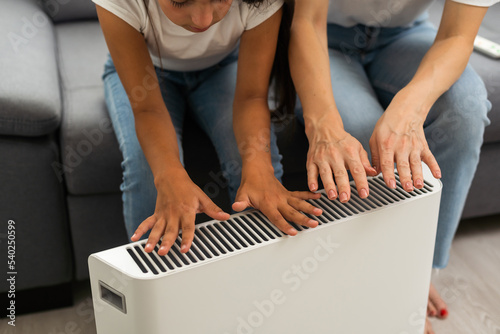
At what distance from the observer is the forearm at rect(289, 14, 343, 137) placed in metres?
1.03

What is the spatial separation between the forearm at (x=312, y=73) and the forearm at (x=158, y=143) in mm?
254

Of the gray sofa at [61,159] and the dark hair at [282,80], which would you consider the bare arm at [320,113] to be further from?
the gray sofa at [61,159]

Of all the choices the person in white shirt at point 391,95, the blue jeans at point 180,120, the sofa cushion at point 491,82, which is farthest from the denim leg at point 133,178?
the sofa cushion at point 491,82

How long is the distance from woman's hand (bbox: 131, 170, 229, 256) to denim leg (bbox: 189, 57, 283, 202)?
19 cm

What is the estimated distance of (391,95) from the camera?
4.22 feet

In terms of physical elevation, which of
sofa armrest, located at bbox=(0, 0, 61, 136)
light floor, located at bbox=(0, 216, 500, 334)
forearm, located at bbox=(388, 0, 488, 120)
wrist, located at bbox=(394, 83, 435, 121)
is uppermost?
forearm, located at bbox=(388, 0, 488, 120)

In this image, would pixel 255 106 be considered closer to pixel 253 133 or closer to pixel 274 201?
pixel 253 133

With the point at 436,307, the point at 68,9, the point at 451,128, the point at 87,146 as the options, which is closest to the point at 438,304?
the point at 436,307

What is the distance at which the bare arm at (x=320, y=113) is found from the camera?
2.97ft

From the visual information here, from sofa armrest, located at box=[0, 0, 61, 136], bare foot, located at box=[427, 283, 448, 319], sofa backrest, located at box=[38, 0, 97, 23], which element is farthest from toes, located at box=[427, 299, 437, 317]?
sofa backrest, located at box=[38, 0, 97, 23]

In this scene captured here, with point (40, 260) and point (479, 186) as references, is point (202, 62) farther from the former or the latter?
point (479, 186)

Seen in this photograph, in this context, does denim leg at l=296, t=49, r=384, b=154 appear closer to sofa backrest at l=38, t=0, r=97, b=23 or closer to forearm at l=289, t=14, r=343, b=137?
forearm at l=289, t=14, r=343, b=137

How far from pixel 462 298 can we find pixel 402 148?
62 cm

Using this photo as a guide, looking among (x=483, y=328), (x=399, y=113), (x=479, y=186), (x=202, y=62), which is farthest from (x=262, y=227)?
(x=479, y=186)
